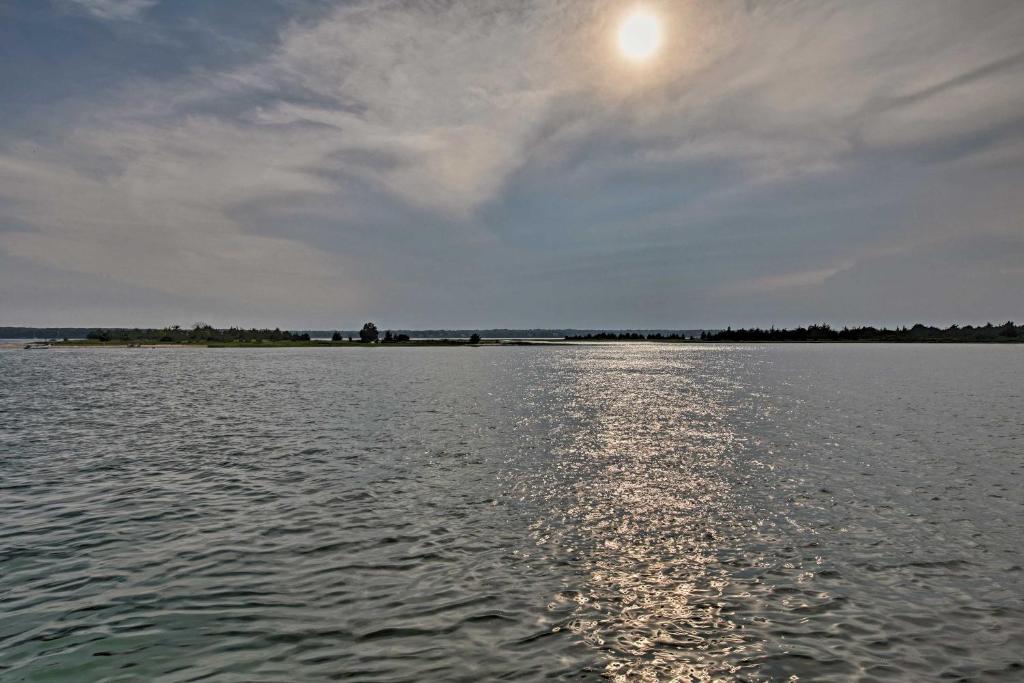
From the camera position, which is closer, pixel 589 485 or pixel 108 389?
pixel 589 485

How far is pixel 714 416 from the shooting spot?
52.4 m

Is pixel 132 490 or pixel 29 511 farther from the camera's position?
pixel 132 490

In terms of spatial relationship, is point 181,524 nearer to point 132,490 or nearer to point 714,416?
point 132,490

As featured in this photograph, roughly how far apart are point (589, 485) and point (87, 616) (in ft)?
63.5

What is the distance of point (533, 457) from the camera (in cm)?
3341

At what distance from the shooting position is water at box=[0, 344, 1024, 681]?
11.7 metres

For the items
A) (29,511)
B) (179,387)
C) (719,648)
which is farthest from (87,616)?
(179,387)

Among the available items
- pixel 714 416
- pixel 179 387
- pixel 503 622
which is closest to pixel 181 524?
pixel 503 622

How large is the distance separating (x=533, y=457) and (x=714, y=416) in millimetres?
26409

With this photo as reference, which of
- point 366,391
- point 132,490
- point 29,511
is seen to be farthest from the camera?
point 366,391

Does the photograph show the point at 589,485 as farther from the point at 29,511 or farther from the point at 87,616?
the point at 29,511

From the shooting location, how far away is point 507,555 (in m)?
17.4

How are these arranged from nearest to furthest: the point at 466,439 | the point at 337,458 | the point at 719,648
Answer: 1. the point at 719,648
2. the point at 337,458
3. the point at 466,439

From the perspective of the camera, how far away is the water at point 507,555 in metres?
11.7
